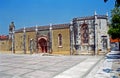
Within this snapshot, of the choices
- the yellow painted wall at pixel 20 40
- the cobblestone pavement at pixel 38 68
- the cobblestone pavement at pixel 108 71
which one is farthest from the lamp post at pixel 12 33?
the cobblestone pavement at pixel 108 71

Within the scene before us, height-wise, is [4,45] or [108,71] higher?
[4,45]

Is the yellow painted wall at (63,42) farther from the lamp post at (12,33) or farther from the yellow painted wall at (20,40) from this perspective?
the lamp post at (12,33)

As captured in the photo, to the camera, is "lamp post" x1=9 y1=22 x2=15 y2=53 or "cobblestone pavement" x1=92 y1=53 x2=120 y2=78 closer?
"cobblestone pavement" x1=92 y1=53 x2=120 y2=78

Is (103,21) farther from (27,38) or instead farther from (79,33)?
(27,38)

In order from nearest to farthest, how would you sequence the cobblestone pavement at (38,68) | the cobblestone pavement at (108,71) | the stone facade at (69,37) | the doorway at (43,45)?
the cobblestone pavement at (108,71), the cobblestone pavement at (38,68), the stone facade at (69,37), the doorway at (43,45)

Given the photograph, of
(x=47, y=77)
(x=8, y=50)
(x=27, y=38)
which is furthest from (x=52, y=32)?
(x=47, y=77)

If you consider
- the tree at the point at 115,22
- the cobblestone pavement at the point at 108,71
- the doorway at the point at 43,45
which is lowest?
the cobblestone pavement at the point at 108,71

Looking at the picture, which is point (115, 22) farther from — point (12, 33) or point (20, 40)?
point (12, 33)

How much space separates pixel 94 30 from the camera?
35.5m

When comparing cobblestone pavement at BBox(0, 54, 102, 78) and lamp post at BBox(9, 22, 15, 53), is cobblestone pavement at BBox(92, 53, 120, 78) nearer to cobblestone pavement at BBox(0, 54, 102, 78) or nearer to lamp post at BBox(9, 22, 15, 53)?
cobblestone pavement at BBox(0, 54, 102, 78)

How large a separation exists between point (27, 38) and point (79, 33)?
12795mm

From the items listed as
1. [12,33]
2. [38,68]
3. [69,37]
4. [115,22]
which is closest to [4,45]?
[12,33]

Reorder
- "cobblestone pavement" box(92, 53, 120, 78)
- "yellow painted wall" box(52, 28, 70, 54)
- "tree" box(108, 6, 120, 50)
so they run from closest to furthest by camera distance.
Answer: "cobblestone pavement" box(92, 53, 120, 78) → "tree" box(108, 6, 120, 50) → "yellow painted wall" box(52, 28, 70, 54)

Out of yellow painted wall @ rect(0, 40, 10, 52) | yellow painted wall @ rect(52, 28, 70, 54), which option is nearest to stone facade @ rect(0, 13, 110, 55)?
yellow painted wall @ rect(52, 28, 70, 54)
